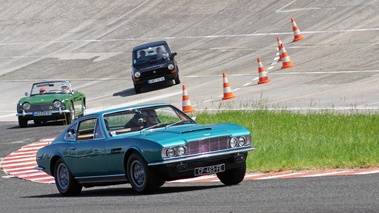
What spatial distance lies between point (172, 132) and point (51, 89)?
1632 cm

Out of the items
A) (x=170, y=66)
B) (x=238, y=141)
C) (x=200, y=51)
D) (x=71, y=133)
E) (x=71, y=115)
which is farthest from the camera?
(x=200, y=51)

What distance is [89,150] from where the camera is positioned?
14.1 m

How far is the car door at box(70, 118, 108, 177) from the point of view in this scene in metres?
13.9

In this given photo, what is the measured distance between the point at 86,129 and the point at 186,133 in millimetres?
2054

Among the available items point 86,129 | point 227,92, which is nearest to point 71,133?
point 86,129

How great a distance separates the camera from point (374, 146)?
1631cm

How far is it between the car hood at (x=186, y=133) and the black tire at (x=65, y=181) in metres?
1.52

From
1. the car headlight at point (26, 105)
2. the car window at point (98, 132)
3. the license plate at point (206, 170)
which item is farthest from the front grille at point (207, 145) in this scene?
the car headlight at point (26, 105)

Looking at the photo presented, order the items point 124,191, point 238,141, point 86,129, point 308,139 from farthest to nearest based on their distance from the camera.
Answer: point 308,139 → point 86,129 → point 124,191 → point 238,141

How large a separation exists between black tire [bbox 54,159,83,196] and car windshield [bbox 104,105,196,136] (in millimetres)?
1011

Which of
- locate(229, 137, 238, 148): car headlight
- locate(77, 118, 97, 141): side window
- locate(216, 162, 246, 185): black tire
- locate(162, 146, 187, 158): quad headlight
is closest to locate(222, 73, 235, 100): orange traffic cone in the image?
locate(77, 118, 97, 141): side window

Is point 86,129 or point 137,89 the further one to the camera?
point 137,89

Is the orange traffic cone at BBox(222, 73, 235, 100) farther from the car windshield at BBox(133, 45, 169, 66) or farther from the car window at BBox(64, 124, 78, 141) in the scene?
the car window at BBox(64, 124, 78, 141)

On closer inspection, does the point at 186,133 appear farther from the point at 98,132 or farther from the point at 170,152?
the point at 98,132
